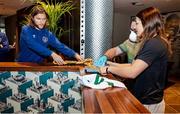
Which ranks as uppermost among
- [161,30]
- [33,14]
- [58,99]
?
[33,14]

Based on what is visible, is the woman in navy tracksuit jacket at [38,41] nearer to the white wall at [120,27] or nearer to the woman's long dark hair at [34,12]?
the woman's long dark hair at [34,12]

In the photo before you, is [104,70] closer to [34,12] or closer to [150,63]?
[150,63]

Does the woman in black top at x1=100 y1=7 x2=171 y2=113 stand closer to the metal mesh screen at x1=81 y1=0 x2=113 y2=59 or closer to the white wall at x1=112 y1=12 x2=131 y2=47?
the metal mesh screen at x1=81 y1=0 x2=113 y2=59

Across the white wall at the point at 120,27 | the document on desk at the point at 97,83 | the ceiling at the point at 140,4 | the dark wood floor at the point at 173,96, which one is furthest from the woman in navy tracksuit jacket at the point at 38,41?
the white wall at the point at 120,27

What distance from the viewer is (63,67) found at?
7.84 feet

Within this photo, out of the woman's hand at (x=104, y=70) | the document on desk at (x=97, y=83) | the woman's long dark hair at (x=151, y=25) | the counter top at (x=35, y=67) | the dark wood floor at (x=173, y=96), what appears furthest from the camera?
the dark wood floor at (x=173, y=96)

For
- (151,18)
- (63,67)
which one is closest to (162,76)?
(151,18)

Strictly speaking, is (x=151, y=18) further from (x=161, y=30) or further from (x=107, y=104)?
(x=107, y=104)

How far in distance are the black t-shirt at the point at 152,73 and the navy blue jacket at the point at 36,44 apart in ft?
3.42

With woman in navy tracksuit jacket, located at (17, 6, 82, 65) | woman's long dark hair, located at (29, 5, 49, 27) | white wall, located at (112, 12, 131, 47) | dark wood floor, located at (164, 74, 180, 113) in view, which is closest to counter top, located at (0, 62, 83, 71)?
woman in navy tracksuit jacket, located at (17, 6, 82, 65)

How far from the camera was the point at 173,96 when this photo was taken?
6.08 metres

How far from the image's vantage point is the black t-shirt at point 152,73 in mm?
1693

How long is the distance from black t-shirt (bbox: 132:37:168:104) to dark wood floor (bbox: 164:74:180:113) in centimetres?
311

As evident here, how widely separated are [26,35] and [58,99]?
72 centimetres
